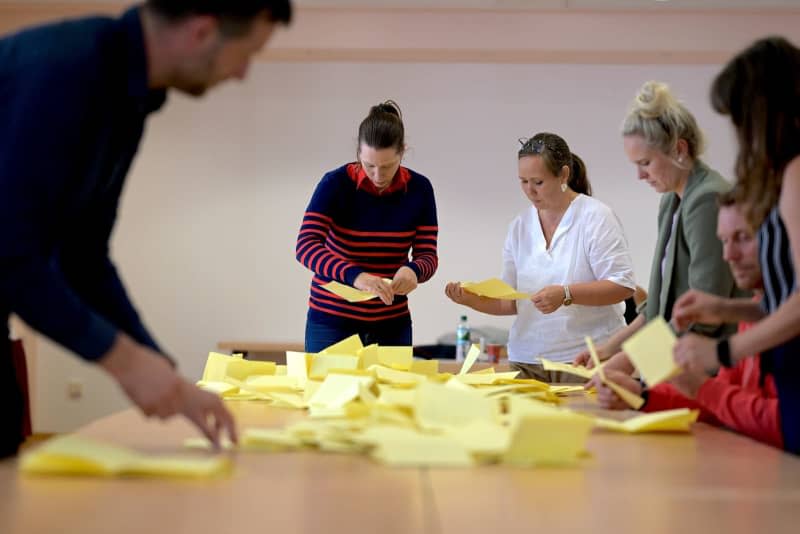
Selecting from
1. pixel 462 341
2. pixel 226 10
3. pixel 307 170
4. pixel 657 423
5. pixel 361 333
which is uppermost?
pixel 307 170

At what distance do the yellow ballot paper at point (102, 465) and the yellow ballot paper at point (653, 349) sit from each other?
2.38ft

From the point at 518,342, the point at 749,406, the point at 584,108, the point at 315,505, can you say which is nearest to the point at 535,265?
the point at 518,342

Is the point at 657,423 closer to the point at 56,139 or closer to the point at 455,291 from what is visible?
the point at 56,139

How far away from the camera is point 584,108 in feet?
20.2


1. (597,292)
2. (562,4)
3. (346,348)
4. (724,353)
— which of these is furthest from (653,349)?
(562,4)

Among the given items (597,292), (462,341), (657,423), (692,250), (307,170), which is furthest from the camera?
(307,170)

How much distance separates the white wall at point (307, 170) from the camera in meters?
6.17

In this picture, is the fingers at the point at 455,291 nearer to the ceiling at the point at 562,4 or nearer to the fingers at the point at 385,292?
the fingers at the point at 385,292

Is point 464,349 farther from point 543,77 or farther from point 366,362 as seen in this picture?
point 366,362

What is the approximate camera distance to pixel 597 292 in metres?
2.96

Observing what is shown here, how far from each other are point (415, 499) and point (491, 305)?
6.92 ft

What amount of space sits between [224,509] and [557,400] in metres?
1.19

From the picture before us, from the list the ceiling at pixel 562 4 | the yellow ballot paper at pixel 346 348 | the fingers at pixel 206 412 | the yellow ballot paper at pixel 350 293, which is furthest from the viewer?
the ceiling at pixel 562 4

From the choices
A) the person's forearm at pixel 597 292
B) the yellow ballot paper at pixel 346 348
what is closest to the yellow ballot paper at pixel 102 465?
the yellow ballot paper at pixel 346 348
